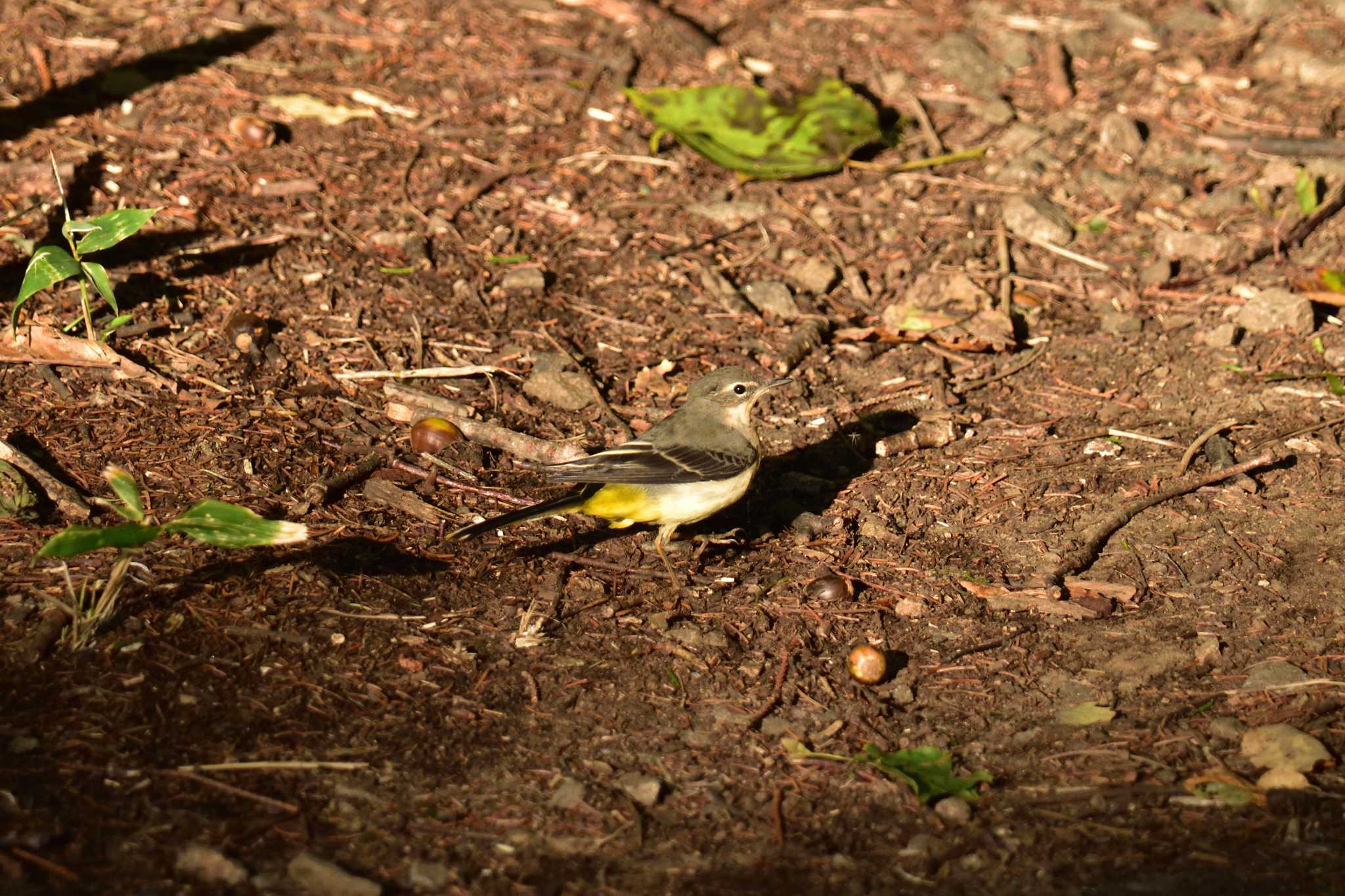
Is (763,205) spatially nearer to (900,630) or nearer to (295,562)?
(900,630)

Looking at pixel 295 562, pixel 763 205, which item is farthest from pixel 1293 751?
pixel 763 205

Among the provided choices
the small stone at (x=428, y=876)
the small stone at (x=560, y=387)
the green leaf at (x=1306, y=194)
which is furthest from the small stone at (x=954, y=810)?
the green leaf at (x=1306, y=194)

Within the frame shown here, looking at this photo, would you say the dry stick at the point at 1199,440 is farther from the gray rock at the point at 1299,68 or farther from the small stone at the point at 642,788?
the gray rock at the point at 1299,68

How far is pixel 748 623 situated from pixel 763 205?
13.7 feet

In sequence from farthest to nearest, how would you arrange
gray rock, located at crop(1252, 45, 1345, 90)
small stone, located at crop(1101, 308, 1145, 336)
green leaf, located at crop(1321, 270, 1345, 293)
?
gray rock, located at crop(1252, 45, 1345, 90)
green leaf, located at crop(1321, 270, 1345, 293)
small stone, located at crop(1101, 308, 1145, 336)

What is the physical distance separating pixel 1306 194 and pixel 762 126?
12.7ft

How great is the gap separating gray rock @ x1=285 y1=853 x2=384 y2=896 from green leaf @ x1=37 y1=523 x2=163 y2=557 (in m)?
1.30

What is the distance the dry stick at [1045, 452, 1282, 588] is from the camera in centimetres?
595

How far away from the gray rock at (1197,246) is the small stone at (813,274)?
2327 millimetres

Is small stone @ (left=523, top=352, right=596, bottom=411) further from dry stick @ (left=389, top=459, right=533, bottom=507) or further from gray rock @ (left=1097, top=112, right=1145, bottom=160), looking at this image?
gray rock @ (left=1097, top=112, right=1145, bottom=160)

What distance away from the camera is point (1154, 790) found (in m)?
4.55

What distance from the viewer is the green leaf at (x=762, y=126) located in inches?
354

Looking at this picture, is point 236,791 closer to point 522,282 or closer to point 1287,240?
point 522,282

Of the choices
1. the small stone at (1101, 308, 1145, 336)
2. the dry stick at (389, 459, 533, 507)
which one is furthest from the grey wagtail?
the small stone at (1101, 308, 1145, 336)
